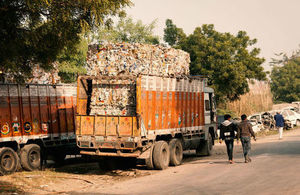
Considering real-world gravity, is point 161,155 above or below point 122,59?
below

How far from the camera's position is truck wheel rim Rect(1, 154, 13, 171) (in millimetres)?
15445

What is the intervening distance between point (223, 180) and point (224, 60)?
892 inches

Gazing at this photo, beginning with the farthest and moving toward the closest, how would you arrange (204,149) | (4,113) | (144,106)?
(204,149)
(4,113)
(144,106)

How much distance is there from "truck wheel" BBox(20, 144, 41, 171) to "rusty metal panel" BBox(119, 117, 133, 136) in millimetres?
4217

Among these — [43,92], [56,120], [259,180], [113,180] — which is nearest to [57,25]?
[43,92]

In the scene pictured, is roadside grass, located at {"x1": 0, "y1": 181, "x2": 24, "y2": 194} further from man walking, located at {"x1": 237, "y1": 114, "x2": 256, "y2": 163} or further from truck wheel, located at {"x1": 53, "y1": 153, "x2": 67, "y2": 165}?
man walking, located at {"x1": 237, "y1": 114, "x2": 256, "y2": 163}

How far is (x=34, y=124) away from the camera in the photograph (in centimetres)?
1730

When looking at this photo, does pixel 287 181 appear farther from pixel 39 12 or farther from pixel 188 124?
pixel 39 12

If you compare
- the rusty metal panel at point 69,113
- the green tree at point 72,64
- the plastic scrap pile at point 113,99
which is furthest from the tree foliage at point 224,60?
the plastic scrap pile at point 113,99

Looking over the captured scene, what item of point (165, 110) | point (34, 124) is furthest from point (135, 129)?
point (34, 124)

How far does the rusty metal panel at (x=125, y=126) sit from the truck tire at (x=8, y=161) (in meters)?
4.26

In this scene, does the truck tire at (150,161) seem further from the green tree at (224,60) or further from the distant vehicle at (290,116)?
the distant vehicle at (290,116)

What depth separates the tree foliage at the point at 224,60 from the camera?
112ft

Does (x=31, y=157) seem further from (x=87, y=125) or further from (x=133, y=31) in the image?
(x=133, y=31)
